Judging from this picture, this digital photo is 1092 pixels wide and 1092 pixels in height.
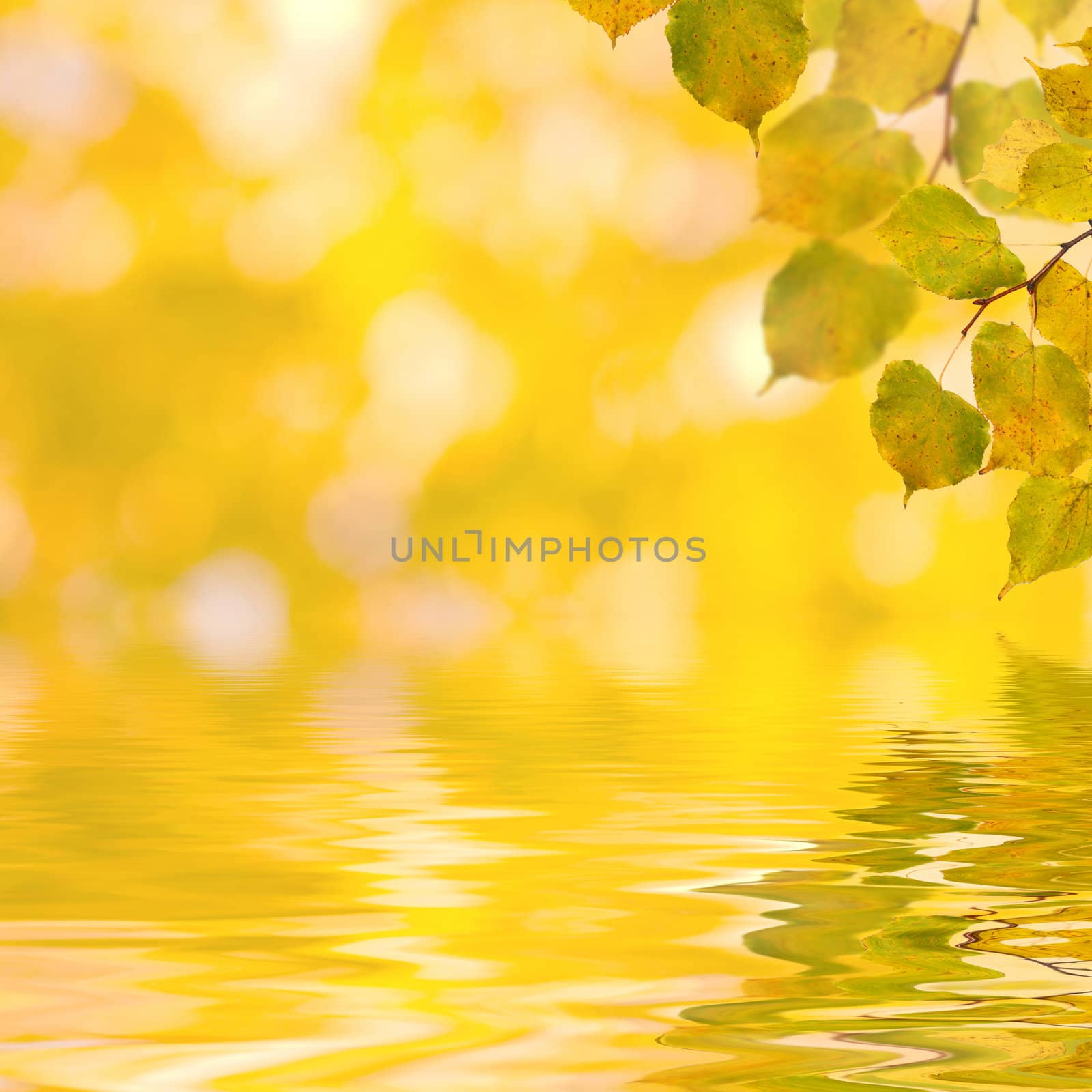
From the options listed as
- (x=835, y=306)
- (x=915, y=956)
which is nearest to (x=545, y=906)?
(x=915, y=956)

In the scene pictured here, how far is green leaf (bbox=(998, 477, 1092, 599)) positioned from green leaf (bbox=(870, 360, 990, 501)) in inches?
0.4

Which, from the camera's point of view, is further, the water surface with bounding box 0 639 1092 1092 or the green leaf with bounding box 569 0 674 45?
the water surface with bounding box 0 639 1092 1092

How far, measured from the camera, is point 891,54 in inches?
9.4

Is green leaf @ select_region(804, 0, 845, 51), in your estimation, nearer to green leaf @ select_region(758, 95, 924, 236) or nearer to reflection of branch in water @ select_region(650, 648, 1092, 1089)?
green leaf @ select_region(758, 95, 924, 236)

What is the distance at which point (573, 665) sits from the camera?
4.33 ft

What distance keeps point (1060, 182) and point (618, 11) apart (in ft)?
0.18

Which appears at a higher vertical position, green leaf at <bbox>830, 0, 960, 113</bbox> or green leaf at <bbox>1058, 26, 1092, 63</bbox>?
green leaf at <bbox>830, 0, 960, 113</bbox>

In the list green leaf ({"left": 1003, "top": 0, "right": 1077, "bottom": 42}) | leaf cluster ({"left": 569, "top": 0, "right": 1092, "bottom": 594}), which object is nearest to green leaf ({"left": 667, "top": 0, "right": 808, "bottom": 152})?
leaf cluster ({"left": 569, "top": 0, "right": 1092, "bottom": 594})

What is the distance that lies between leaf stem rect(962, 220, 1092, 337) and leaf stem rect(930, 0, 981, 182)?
0.03 metres

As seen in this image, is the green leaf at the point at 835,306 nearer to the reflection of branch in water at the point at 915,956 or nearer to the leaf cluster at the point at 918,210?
the leaf cluster at the point at 918,210

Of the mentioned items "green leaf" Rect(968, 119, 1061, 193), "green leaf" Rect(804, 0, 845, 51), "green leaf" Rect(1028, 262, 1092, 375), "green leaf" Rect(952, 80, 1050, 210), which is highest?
"green leaf" Rect(804, 0, 845, 51)

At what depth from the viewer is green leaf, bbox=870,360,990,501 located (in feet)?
0.61

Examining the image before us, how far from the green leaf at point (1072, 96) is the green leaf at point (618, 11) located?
0.05 m

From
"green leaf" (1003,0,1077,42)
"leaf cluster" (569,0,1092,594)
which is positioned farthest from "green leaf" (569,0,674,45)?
"green leaf" (1003,0,1077,42)
